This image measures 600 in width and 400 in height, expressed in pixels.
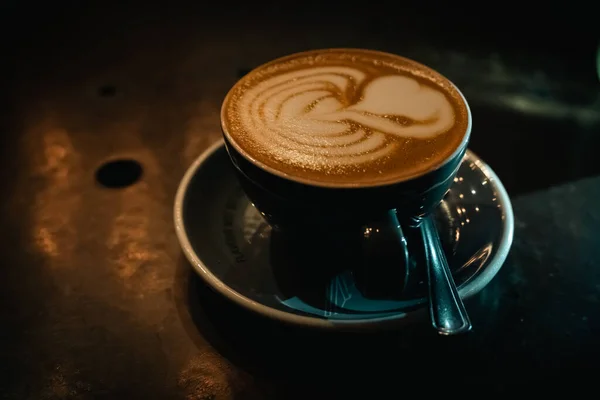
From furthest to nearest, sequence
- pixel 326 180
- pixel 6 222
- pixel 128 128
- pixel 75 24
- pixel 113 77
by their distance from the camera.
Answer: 1. pixel 75 24
2. pixel 113 77
3. pixel 128 128
4. pixel 6 222
5. pixel 326 180

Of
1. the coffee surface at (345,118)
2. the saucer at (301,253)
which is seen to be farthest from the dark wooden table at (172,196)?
the coffee surface at (345,118)

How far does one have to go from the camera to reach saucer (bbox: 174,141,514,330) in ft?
1.62

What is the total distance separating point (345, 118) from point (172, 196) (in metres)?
0.28

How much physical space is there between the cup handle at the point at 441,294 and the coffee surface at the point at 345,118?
0.08 metres

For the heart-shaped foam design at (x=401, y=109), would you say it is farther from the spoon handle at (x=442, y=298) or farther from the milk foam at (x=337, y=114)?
the spoon handle at (x=442, y=298)

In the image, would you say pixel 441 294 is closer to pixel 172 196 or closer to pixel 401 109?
pixel 401 109

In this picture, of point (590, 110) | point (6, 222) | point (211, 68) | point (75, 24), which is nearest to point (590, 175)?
point (590, 110)

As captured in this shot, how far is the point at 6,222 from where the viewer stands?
0.69 m

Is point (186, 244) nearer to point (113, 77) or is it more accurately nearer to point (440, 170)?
point (440, 170)

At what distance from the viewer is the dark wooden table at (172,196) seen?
0.52 m

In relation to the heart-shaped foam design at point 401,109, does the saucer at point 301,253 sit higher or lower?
lower

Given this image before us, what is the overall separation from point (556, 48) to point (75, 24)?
1.02 m

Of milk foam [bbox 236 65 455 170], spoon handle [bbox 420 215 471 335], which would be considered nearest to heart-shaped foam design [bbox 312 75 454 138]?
milk foam [bbox 236 65 455 170]

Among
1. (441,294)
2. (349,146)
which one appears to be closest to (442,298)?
(441,294)
